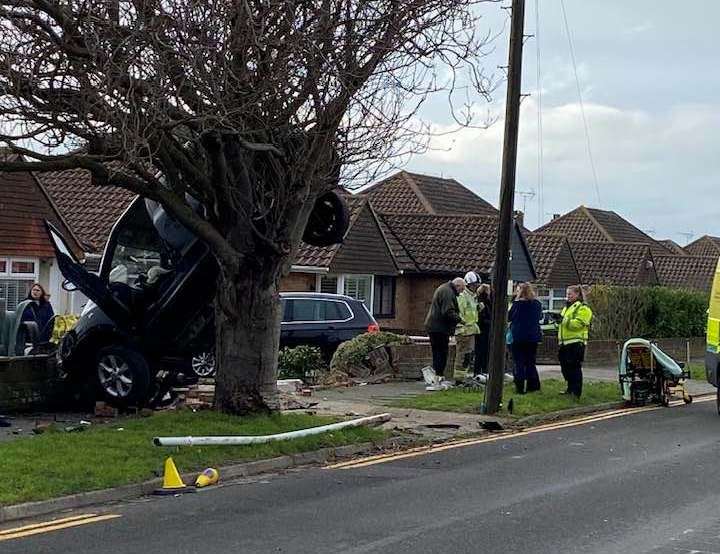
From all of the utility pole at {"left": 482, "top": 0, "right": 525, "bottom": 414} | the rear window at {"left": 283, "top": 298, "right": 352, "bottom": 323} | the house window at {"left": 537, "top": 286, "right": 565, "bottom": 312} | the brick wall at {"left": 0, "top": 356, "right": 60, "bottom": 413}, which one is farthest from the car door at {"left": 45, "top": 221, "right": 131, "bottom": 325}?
the house window at {"left": 537, "top": 286, "right": 565, "bottom": 312}

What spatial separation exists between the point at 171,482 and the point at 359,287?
957 inches

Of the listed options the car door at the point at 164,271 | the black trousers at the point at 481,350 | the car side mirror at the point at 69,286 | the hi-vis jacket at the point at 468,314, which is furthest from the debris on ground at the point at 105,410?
the black trousers at the point at 481,350

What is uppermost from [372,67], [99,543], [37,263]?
[372,67]

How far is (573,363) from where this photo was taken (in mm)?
18734

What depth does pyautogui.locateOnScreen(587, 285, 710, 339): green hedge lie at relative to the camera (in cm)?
3073

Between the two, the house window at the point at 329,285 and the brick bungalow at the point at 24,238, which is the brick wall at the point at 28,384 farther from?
the house window at the point at 329,285

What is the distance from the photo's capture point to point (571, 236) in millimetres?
62094

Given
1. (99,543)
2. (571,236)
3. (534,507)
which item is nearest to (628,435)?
(534,507)

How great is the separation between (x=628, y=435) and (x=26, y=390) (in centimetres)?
809

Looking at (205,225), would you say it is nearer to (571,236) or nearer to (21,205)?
(21,205)

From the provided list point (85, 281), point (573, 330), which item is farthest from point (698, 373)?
point (85, 281)

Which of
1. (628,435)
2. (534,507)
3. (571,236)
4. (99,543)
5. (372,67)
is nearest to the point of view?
(99,543)

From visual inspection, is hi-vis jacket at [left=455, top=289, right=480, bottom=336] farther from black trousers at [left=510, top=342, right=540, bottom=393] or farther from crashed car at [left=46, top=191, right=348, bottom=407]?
crashed car at [left=46, top=191, right=348, bottom=407]

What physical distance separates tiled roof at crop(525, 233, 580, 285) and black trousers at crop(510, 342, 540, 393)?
20.3 metres
